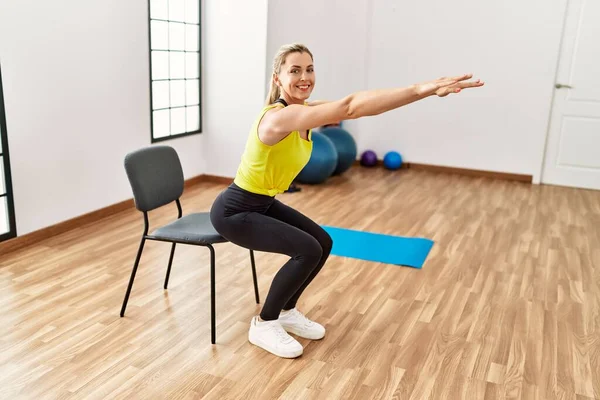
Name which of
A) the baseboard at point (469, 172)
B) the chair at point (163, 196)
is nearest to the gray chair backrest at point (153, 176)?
the chair at point (163, 196)

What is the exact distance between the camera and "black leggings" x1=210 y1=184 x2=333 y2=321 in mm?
2346

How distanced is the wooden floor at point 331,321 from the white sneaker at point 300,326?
4cm

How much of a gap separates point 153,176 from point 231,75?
9.08 ft

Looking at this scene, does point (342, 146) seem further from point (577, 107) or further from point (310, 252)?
point (310, 252)

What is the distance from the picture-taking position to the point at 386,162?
21.1 ft

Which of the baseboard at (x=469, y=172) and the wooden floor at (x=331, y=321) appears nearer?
the wooden floor at (x=331, y=321)

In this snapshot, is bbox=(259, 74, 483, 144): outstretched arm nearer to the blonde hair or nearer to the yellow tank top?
the yellow tank top

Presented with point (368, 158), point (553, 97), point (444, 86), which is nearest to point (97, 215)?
point (444, 86)

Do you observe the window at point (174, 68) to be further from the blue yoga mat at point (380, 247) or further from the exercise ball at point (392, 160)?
the exercise ball at point (392, 160)

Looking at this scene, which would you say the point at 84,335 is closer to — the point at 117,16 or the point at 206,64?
the point at 117,16

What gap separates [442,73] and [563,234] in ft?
8.29

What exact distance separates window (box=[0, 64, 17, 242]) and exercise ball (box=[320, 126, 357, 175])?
9.90 feet

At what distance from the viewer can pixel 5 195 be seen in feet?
11.5

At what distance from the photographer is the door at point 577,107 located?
5.55m
